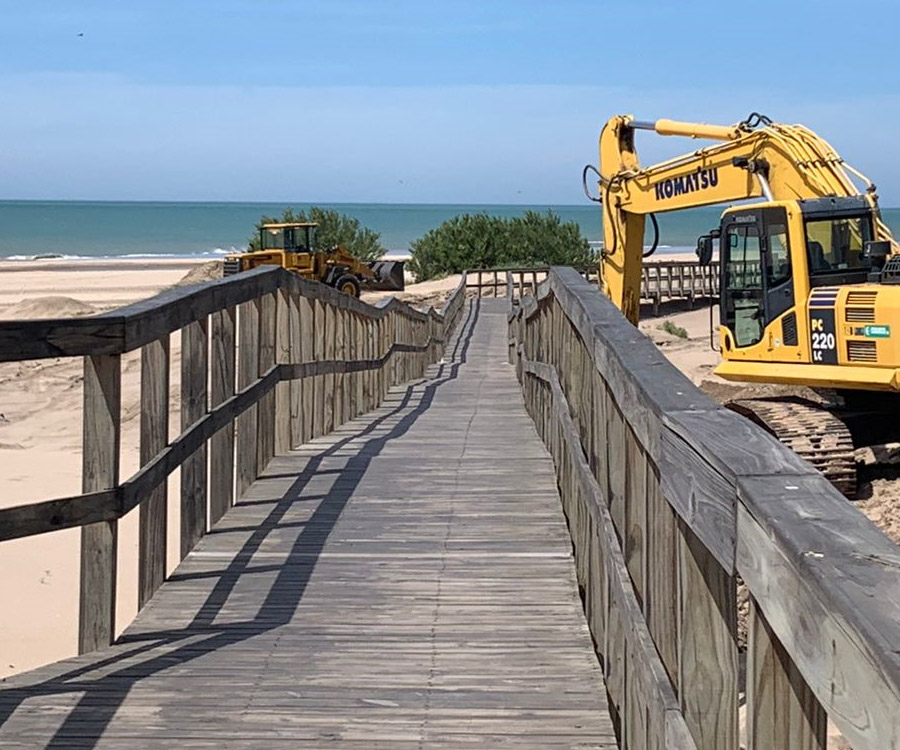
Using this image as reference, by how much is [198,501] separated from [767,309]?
9.17 metres

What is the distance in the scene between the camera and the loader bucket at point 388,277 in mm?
47688

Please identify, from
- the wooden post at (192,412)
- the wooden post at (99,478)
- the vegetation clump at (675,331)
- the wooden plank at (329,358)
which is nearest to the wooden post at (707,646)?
the wooden post at (99,478)

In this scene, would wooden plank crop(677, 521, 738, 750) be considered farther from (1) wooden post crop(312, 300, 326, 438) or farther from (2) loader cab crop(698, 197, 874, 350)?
(2) loader cab crop(698, 197, 874, 350)

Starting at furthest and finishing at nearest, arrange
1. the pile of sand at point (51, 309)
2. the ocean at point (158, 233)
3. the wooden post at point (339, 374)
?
the ocean at point (158, 233)
the pile of sand at point (51, 309)
the wooden post at point (339, 374)

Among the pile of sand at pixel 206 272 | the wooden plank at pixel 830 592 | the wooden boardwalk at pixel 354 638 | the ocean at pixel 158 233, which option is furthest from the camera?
the ocean at pixel 158 233

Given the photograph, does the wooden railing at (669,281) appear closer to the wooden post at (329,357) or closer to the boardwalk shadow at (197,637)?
the wooden post at (329,357)

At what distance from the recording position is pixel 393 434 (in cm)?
1061

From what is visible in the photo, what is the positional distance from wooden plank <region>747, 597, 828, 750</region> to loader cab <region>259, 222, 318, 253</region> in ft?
120

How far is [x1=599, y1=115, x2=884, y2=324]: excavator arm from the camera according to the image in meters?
14.9

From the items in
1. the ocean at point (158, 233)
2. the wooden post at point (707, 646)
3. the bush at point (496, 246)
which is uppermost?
the ocean at point (158, 233)

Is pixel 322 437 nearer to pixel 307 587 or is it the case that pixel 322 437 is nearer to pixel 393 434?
pixel 393 434

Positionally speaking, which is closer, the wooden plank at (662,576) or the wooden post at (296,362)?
the wooden plank at (662,576)

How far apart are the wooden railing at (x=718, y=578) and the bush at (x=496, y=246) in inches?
2092

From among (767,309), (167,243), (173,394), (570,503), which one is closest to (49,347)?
(570,503)
